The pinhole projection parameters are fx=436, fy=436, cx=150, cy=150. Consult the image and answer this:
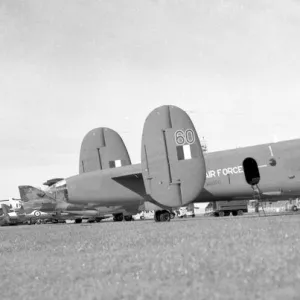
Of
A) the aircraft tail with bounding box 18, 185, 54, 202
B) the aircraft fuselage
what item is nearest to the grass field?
the aircraft fuselage

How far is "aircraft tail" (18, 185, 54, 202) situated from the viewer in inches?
2016

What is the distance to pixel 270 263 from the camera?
5.15m

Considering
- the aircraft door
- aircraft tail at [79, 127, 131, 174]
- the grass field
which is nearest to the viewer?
the grass field

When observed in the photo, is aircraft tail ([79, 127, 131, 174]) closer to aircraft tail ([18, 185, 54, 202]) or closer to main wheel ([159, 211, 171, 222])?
main wheel ([159, 211, 171, 222])

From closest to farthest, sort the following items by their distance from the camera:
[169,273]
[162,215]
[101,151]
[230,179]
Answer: [169,273] < [230,179] < [162,215] < [101,151]

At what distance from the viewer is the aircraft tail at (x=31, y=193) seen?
5122 cm

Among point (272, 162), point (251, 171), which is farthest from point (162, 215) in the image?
point (272, 162)

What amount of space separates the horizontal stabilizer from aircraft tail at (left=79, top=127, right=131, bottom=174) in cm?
968

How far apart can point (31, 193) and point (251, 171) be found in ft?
112

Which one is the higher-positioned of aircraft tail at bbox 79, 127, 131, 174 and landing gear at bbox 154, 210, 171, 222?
→ aircraft tail at bbox 79, 127, 131, 174

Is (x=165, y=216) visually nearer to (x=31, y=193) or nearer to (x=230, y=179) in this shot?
(x=230, y=179)

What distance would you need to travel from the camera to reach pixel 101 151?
31.0 m

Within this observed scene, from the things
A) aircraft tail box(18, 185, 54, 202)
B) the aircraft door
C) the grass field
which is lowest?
the grass field

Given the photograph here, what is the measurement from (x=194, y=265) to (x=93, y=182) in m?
19.9
